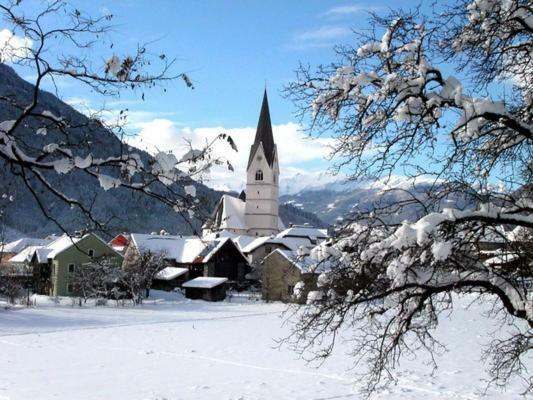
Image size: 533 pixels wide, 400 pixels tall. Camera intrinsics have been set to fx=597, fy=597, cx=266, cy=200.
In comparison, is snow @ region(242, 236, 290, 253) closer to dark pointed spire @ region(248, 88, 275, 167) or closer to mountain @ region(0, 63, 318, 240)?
dark pointed spire @ region(248, 88, 275, 167)

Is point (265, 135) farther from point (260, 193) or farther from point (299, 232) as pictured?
point (299, 232)

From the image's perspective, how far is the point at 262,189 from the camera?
106 metres

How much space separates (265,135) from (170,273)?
40946 mm

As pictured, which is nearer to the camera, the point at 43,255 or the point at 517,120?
the point at 517,120

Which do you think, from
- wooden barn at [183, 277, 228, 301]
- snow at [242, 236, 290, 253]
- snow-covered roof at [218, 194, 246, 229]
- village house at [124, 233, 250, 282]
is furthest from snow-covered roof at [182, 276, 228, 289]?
snow-covered roof at [218, 194, 246, 229]

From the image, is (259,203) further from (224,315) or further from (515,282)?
(515,282)

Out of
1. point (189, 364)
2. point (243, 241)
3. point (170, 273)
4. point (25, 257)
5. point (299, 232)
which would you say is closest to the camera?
point (189, 364)

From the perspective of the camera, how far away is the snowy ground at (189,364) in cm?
1664

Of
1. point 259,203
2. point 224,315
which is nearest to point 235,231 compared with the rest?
point 259,203

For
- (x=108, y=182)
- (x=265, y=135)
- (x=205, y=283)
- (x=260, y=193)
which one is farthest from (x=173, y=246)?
(x=108, y=182)

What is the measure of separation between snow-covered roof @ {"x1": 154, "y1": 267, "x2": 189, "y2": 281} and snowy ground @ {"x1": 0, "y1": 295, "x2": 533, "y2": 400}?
85.7 feet

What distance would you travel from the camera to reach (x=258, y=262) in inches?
2945

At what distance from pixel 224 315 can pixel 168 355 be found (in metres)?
20.8

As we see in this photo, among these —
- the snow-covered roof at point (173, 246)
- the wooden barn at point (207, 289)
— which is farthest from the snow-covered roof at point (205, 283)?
the snow-covered roof at point (173, 246)
